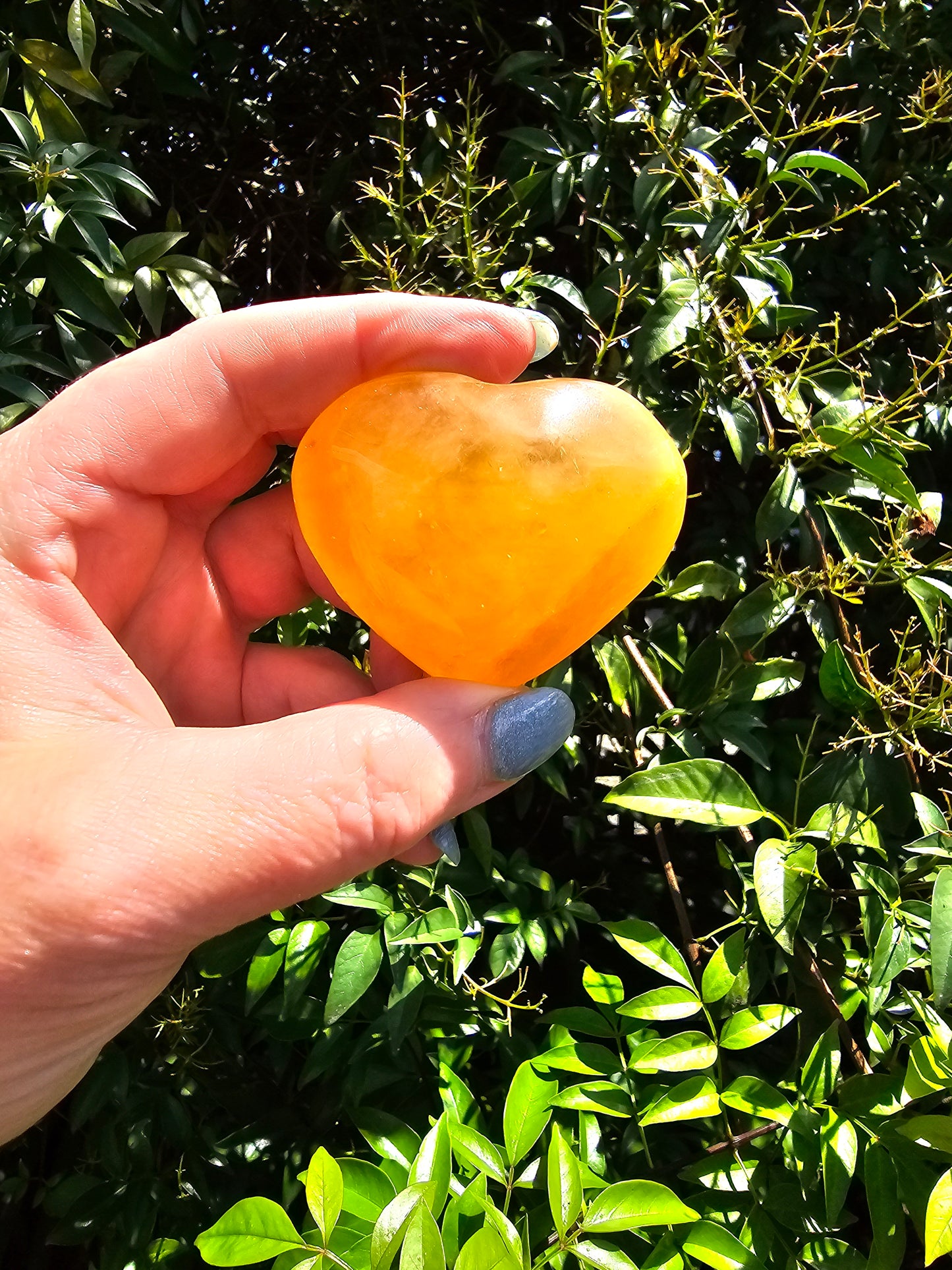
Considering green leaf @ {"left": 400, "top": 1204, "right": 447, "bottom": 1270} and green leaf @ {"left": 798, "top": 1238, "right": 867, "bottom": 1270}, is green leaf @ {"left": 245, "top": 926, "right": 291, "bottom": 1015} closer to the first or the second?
green leaf @ {"left": 400, "top": 1204, "right": 447, "bottom": 1270}

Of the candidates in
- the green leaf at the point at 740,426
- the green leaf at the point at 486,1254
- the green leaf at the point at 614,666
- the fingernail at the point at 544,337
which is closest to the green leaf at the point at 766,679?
the green leaf at the point at 614,666

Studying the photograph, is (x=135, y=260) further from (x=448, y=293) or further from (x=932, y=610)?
(x=932, y=610)

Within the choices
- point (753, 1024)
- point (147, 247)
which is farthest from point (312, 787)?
point (147, 247)

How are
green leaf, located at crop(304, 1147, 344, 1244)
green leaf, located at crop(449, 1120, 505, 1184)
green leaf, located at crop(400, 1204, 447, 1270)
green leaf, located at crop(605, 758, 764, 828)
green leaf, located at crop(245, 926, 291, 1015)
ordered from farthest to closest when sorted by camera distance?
green leaf, located at crop(245, 926, 291, 1015) < green leaf, located at crop(605, 758, 764, 828) < green leaf, located at crop(449, 1120, 505, 1184) < green leaf, located at crop(304, 1147, 344, 1244) < green leaf, located at crop(400, 1204, 447, 1270)

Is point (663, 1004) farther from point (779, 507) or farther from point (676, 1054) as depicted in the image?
point (779, 507)

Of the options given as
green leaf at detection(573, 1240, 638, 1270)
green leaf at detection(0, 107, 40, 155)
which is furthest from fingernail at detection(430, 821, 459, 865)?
green leaf at detection(0, 107, 40, 155)
